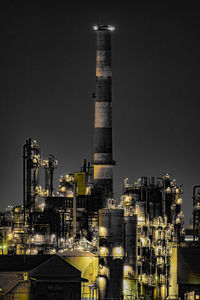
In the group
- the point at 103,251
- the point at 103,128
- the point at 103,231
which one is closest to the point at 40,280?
the point at 103,251

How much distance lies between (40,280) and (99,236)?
6.26m

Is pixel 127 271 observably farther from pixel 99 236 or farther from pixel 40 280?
pixel 40 280

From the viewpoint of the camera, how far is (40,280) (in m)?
32.0

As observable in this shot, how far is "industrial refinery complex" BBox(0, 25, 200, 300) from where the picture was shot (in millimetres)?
32594

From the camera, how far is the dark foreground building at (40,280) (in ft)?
104

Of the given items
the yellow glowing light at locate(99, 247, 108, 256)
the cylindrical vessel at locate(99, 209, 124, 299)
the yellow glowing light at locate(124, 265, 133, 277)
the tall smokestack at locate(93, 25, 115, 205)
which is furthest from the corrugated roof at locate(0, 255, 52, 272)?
the tall smokestack at locate(93, 25, 115, 205)

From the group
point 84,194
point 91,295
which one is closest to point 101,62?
point 84,194

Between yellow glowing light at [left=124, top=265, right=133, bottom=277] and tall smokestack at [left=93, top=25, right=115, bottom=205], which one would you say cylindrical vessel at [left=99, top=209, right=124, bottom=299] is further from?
tall smokestack at [left=93, top=25, right=115, bottom=205]

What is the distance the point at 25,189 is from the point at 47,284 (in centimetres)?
1713

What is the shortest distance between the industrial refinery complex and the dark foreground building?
0.16 feet

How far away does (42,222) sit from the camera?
46062 mm

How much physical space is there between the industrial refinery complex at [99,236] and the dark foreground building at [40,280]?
0.05 meters

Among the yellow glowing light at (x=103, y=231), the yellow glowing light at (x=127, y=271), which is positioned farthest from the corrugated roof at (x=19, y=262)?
the yellow glowing light at (x=127, y=271)

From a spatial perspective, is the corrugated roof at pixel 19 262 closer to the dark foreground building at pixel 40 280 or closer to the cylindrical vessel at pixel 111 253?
the dark foreground building at pixel 40 280
